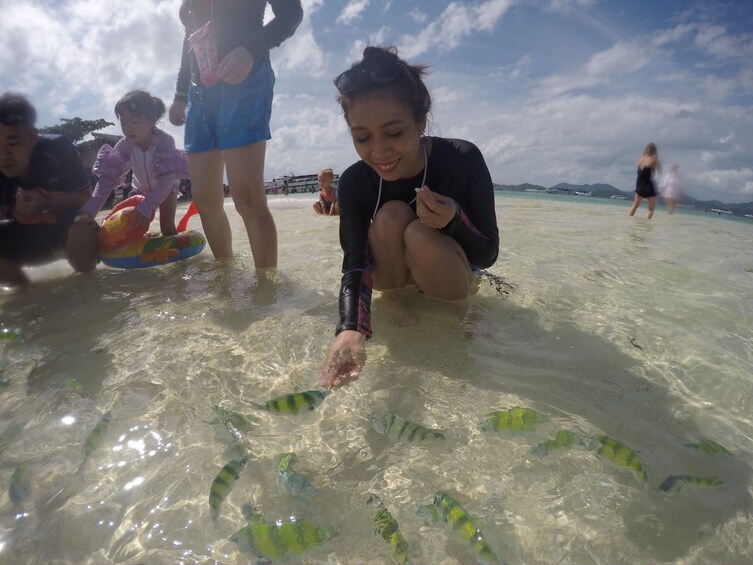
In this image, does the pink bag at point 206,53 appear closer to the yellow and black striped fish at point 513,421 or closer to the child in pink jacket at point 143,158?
the child in pink jacket at point 143,158

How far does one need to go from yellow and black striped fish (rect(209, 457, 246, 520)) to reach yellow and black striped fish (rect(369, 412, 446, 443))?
0.52 meters

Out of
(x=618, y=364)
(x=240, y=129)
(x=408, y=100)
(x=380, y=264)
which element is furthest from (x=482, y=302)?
(x=240, y=129)

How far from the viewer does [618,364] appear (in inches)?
89.8

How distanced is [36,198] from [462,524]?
4.31m

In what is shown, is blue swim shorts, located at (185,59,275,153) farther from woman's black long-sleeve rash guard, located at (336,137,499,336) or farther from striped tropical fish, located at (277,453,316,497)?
striped tropical fish, located at (277,453,316,497)

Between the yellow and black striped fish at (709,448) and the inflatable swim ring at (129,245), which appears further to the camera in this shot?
the inflatable swim ring at (129,245)

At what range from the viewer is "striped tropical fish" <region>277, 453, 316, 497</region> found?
1396mm

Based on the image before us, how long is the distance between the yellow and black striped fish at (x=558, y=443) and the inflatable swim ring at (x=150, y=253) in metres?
3.79

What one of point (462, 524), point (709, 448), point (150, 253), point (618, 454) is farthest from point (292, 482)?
point (150, 253)

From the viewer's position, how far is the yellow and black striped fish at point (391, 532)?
119 centimetres

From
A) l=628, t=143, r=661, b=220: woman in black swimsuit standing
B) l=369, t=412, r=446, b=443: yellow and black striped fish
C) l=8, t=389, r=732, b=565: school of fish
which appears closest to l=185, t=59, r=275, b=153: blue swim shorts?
l=8, t=389, r=732, b=565: school of fish

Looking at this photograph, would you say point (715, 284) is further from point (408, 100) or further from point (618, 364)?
point (408, 100)

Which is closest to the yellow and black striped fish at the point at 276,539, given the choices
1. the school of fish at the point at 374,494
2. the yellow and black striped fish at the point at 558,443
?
the school of fish at the point at 374,494

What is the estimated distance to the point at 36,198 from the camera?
12.5 ft
